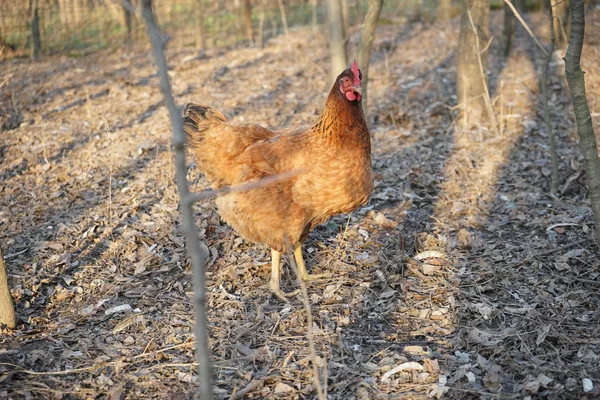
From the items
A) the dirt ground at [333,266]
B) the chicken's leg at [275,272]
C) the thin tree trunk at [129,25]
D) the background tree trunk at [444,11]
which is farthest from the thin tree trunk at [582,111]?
the thin tree trunk at [129,25]

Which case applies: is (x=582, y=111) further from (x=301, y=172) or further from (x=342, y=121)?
(x=301, y=172)

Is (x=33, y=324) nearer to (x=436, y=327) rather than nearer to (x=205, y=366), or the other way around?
(x=205, y=366)

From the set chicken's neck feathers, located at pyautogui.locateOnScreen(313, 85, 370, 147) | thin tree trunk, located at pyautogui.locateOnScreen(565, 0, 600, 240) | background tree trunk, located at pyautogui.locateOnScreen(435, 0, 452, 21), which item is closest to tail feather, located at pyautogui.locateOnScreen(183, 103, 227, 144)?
chicken's neck feathers, located at pyautogui.locateOnScreen(313, 85, 370, 147)

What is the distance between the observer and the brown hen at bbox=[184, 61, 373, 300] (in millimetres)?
4305

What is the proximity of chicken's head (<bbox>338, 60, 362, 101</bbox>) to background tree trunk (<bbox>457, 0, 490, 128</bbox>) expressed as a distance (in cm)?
365

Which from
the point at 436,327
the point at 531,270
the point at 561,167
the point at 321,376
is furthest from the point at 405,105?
the point at 321,376

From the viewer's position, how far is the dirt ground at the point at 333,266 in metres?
3.57

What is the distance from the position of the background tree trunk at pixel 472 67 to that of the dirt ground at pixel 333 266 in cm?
35

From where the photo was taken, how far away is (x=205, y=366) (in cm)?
210

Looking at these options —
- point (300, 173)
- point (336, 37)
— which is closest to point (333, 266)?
point (300, 173)

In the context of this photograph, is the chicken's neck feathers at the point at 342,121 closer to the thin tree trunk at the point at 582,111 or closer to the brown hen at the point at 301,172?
the brown hen at the point at 301,172

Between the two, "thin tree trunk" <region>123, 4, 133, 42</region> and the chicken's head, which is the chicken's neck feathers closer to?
the chicken's head

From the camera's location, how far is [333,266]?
511 cm

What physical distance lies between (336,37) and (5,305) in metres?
4.57
